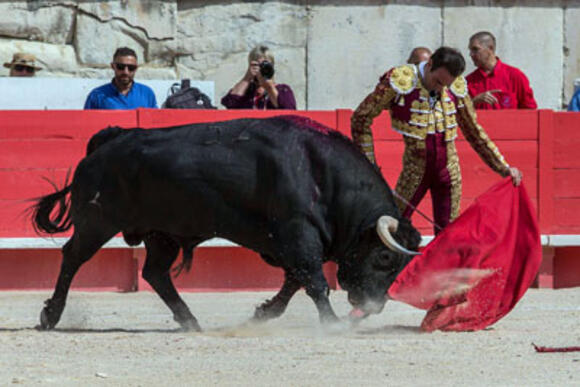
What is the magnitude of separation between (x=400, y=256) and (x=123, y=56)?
2448mm

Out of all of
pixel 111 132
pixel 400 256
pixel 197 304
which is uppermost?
pixel 111 132

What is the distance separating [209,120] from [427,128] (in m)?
2.12

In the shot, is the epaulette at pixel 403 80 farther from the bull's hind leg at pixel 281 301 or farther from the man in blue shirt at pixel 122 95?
the man in blue shirt at pixel 122 95

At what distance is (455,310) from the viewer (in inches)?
227

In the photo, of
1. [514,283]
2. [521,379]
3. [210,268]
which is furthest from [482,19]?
[521,379]

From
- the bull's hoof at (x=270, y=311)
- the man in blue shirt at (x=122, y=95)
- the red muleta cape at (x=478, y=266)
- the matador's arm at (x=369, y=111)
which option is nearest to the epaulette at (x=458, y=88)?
the matador's arm at (x=369, y=111)

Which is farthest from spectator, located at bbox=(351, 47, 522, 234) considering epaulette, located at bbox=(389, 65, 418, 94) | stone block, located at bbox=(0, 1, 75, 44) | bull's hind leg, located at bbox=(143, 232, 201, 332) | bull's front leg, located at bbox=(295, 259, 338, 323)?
stone block, located at bbox=(0, 1, 75, 44)

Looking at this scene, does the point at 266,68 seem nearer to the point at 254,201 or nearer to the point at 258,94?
the point at 258,94

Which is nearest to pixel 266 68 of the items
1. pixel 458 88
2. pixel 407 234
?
pixel 458 88

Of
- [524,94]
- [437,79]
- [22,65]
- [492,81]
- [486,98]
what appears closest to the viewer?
[437,79]

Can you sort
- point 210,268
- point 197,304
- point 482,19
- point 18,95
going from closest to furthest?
point 197,304, point 210,268, point 18,95, point 482,19

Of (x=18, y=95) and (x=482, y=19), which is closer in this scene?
(x=18, y=95)

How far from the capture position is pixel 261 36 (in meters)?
10.2

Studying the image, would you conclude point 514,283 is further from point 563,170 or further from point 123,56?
point 123,56
